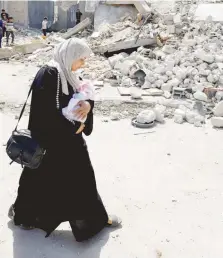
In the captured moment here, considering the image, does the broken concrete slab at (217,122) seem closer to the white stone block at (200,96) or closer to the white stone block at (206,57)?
the white stone block at (200,96)

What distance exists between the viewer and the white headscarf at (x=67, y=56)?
2.29 meters

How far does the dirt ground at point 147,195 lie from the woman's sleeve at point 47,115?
87cm

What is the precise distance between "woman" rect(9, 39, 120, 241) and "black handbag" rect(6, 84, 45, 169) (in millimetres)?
55

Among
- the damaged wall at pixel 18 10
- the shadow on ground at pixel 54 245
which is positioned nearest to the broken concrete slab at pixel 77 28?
the damaged wall at pixel 18 10

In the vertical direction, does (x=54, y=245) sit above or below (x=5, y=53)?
above

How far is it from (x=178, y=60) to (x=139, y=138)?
3.91 meters

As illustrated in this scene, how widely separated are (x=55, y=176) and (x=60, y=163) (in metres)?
0.10

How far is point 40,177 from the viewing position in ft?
8.32

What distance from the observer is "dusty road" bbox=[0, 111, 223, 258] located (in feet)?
9.02

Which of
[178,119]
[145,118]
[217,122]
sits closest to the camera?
[145,118]

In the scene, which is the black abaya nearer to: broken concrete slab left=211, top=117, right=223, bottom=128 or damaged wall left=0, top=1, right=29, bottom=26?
broken concrete slab left=211, top=117, right=223, bottom=128

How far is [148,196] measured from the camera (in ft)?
11.6

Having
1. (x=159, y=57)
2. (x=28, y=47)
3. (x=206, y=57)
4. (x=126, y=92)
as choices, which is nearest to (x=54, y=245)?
(x=126, y=92)

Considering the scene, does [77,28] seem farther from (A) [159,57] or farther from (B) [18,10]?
(B) [18,10]
